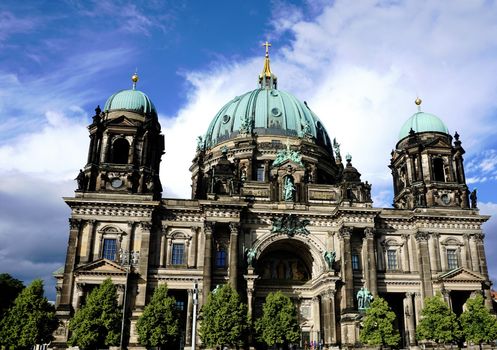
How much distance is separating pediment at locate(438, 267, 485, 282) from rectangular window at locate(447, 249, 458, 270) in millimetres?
1655

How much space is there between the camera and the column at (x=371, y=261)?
47.1m

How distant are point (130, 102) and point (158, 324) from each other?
23158mm

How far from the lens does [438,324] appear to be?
141ft

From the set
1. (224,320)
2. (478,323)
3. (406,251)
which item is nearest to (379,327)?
(478,323)

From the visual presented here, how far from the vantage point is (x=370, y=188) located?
5153cm

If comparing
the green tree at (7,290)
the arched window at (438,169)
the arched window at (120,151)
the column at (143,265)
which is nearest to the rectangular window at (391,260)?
the arched window at (438,169)

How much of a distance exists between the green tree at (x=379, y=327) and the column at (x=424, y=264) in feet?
28.3

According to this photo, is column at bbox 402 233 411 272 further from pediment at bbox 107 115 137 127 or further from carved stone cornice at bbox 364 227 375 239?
pediment at bbox 107 115 137 127

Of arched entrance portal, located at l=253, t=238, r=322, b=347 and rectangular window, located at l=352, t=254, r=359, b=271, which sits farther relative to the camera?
arched entrance portal, located at l=253, t=238, r=322, b=347

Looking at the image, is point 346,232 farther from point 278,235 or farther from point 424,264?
point 424,264

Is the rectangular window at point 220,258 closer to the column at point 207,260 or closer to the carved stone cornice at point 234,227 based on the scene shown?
the column at point 207,260

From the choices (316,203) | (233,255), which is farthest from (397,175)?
(233,255)

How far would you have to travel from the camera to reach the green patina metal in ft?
163

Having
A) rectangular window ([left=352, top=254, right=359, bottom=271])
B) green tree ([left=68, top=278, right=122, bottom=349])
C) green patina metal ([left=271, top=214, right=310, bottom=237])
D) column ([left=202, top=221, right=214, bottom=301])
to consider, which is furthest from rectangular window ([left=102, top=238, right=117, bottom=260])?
rectangular window ([left=352, top=254, right=359, bottom=271])
